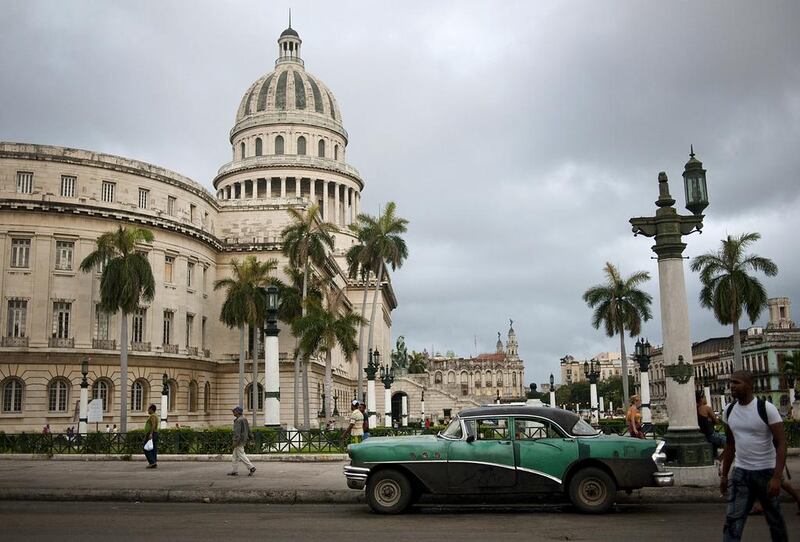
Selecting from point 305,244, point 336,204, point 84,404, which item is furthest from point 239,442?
point 336,204

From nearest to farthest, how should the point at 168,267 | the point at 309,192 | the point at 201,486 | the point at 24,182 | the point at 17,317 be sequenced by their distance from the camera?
the point at 201,486
the point at 17,317
the point at 24,182
the point at 168,267
the point at 309,192

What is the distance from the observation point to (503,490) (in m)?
12.8

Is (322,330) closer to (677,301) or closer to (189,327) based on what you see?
(189,327)

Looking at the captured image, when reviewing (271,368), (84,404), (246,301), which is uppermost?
(246,301)

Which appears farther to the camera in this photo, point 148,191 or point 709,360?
point 709,360

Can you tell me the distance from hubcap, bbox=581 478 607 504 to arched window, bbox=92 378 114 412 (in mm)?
43137

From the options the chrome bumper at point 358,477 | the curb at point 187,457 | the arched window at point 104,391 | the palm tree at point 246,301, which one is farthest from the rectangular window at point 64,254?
the chrome bumper at point 358,477

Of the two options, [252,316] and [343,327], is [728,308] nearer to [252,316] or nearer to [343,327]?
[343,327]

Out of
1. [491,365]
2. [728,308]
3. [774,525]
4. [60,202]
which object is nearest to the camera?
[774,525]

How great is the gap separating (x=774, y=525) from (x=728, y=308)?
4043 centimetres

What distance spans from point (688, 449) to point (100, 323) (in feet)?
140

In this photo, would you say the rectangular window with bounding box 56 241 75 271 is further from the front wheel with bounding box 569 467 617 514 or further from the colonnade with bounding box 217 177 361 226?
the front wheel with bounding box 569 467 617 514

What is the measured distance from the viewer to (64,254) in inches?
1929

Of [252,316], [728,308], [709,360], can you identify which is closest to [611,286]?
[728,308]
